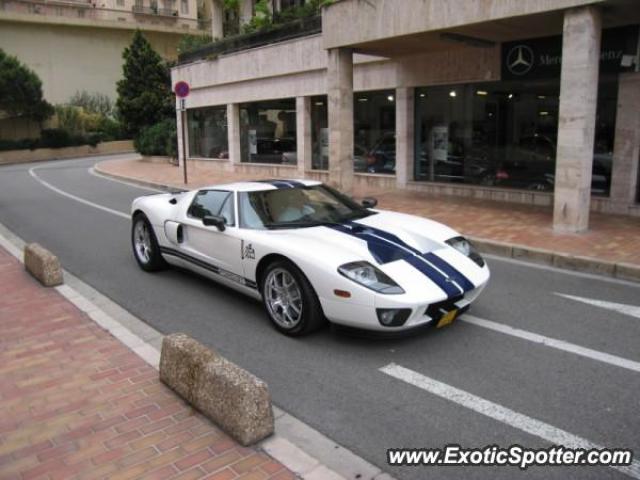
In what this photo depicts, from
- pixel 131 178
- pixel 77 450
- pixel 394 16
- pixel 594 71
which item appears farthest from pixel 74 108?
pixel 77 450

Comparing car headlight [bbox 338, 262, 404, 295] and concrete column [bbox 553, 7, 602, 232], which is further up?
concrete column [bbox 553, 7, 602, 232]

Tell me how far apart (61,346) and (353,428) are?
289 centimetres

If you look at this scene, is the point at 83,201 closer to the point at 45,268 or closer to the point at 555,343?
the point at 45,268

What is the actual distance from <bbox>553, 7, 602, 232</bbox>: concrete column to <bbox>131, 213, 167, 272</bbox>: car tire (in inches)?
245

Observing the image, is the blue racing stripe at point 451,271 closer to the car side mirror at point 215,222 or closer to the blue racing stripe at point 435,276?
the blue racing stripe at point 435,276

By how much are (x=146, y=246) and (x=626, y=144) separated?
8.70 metres

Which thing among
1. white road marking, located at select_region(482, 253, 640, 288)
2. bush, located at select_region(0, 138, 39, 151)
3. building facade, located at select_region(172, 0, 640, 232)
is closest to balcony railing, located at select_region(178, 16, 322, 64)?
building facade, located at select_region(172, 0, 640, 232)

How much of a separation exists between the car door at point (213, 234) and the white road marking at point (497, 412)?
2.12 metres

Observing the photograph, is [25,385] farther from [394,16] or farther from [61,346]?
[394,16]

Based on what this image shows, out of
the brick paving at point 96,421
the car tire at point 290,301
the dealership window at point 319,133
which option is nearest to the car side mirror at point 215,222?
the car tire at point 290,301

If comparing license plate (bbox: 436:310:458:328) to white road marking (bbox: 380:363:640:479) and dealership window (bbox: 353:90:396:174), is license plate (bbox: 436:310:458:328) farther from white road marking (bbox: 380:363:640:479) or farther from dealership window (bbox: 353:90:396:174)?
dealership window (bbox: 353:90:396:174)

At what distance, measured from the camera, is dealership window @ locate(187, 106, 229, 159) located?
23.3 m

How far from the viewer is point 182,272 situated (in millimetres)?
7629

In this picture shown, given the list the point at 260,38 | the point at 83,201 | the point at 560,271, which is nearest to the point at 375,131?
the point at 260,38
